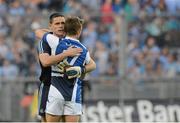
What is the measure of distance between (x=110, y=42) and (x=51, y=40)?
6.84m

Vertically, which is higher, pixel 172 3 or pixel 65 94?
pixel 172 3

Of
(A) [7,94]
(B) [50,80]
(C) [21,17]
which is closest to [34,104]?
(A) [7,94]

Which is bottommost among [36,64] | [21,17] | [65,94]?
A: [65,94]

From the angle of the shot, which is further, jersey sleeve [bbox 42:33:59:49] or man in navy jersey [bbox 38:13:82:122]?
jersey sleeve [bbox 42:33:59:49]

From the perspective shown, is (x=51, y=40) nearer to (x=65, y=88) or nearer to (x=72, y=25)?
(x=72, y=25)

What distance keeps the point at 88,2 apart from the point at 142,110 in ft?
10.6

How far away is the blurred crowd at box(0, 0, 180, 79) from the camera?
1603 cm

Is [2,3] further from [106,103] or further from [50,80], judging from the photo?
[50,80]

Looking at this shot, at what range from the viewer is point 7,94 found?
1605 cm

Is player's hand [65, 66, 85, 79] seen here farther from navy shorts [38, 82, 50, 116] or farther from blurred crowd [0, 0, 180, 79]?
blurred crowd [0, 0, 180, 79]

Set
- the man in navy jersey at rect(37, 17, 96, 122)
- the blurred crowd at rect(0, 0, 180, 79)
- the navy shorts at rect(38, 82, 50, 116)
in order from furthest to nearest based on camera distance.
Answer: the blurred crowd at rect(0, 0, 180, 79), the navy shorts at rect(38, 82, 50, 116), the man in navy jersey at rect(37, 17, 96, 122)

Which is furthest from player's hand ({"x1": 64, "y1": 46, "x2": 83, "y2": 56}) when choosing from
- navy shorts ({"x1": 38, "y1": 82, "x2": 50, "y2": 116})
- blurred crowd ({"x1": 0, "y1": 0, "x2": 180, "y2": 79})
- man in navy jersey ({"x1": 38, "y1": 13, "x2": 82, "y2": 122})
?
blurred crowd ({"x1": 0, "y1": 0, "x2": 180, "y2": 79})

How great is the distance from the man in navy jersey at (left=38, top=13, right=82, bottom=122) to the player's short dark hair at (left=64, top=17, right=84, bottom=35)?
0.69ft

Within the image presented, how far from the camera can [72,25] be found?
29.7 feet
